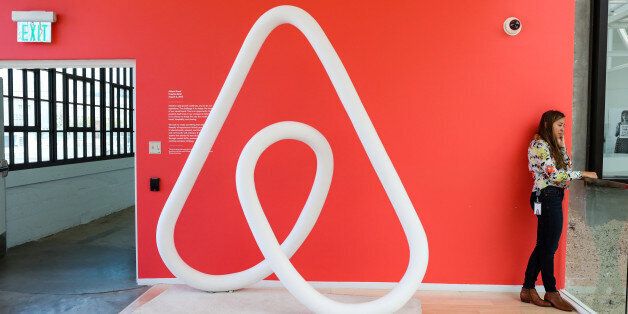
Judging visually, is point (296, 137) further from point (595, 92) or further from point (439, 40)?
point (595, 92)

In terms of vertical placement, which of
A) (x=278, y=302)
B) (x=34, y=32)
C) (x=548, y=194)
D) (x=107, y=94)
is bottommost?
(x=278, y=302)

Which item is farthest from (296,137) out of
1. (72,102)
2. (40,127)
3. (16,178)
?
(72,102)

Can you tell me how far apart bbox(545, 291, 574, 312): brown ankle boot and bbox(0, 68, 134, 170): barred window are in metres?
5.50

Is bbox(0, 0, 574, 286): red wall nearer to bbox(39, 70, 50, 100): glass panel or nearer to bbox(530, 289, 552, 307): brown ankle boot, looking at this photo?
bbox(530, 289, 552, 307): brown ankle boot

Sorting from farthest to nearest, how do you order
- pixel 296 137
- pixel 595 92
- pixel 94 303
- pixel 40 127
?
pixel 40 127
pixel 595 92
pixel 94 303
pixel 296 137

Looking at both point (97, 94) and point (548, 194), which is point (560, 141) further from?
point (97, 94)

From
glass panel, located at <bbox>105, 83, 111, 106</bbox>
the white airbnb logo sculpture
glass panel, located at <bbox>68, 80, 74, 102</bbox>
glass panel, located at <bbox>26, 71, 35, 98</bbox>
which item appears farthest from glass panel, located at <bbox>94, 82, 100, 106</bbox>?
the white airbnb logo sculpture

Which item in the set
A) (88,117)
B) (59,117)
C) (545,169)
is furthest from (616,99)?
(88,117)

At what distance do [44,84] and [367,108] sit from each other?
168 inches

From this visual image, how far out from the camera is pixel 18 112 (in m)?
5.14

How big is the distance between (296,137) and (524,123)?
2085 millimetres

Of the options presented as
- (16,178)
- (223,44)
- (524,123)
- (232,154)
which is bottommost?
(16,178)

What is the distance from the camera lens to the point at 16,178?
4.94 m

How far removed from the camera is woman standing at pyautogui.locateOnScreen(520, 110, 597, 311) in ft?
11.1
